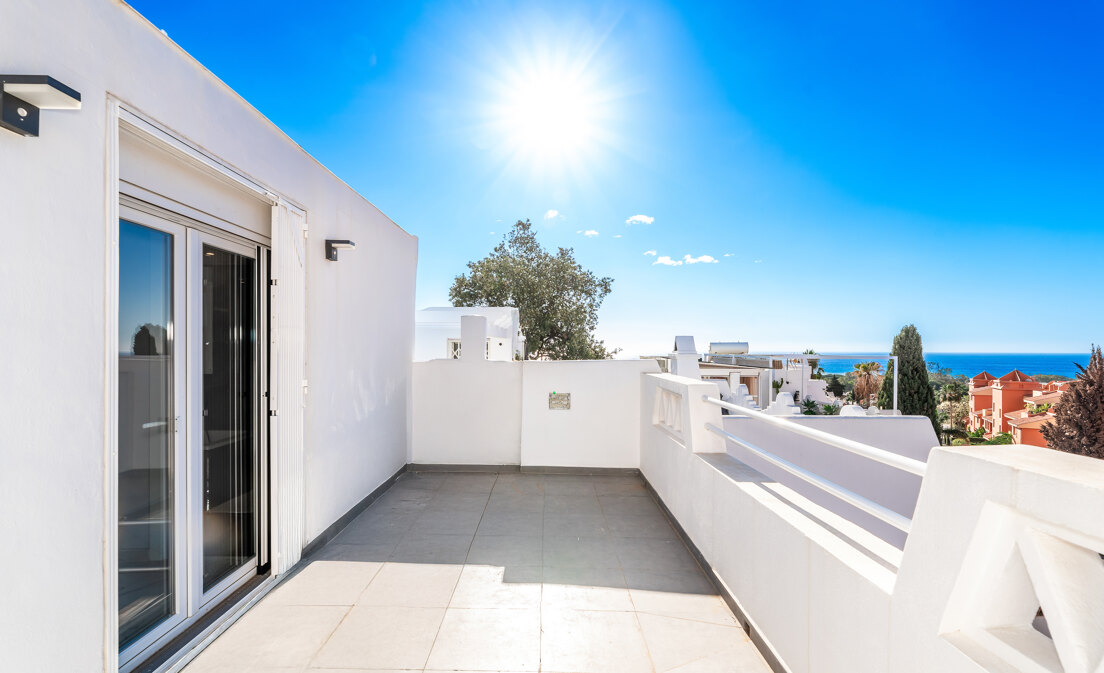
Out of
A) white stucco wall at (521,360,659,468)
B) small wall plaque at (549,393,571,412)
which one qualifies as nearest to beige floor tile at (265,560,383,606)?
white stucco wall at (521,360,659,468)

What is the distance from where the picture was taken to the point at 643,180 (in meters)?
13.9

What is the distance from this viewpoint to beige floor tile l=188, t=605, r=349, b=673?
2203 millimetres

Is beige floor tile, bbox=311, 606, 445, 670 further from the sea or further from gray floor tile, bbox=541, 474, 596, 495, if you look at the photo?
the sea

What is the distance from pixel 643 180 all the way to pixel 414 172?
667cm

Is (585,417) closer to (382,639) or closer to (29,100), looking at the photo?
(382,639)

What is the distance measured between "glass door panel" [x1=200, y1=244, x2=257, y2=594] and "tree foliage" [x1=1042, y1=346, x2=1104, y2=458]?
16.1 metres

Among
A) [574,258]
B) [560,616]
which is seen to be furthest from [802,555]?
[574,258]

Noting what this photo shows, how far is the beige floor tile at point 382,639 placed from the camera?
221 cm

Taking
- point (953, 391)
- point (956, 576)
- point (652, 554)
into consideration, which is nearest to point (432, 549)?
point (652, 554)

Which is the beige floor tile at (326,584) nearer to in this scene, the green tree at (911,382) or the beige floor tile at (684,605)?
the beige floor tile at (684,605)

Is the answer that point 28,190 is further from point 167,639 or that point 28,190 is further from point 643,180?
point 643,180

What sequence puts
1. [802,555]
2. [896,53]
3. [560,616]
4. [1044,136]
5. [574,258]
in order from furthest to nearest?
[1044,136] → [574,258] → [896,53] → [560,616] → [802,555]

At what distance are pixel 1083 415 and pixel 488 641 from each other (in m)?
15.6

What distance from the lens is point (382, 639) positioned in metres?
2.39
